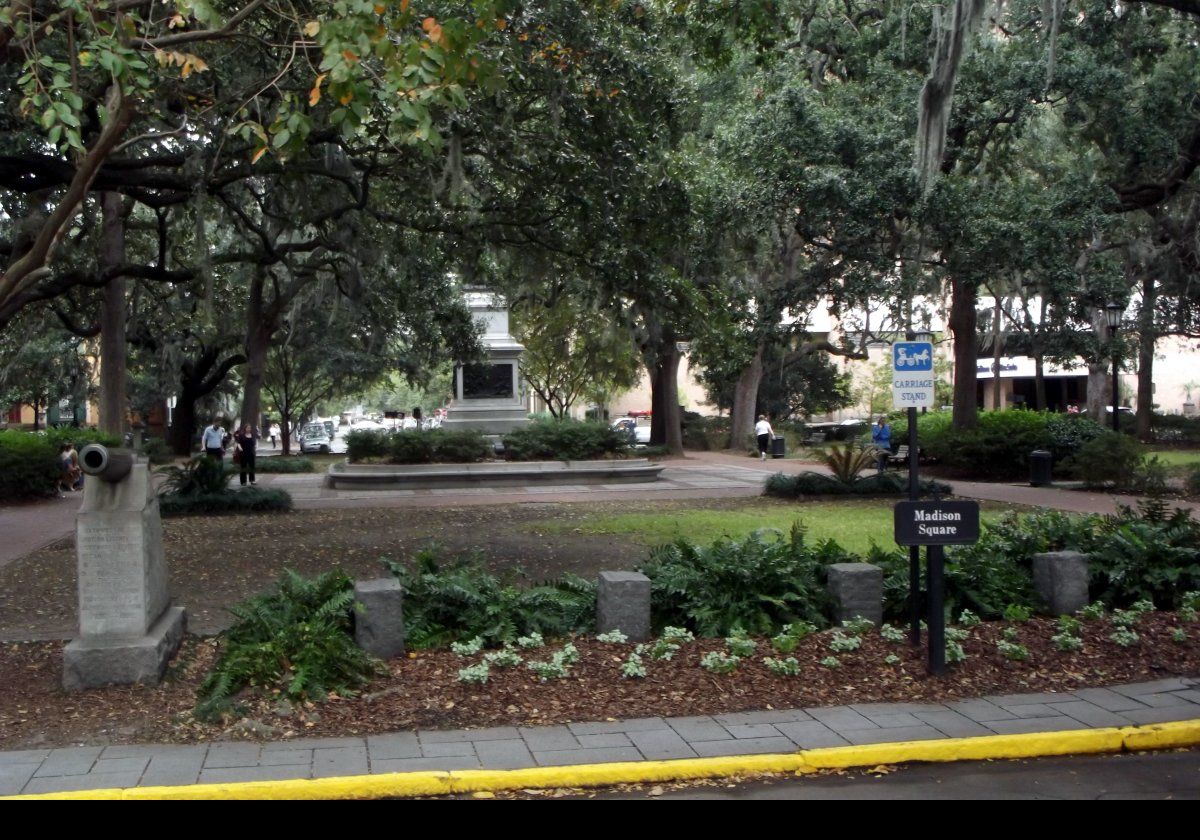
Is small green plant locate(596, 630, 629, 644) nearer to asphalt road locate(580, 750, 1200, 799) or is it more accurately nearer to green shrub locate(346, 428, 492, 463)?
asphalt road locate(580, 750, 1200, 799)

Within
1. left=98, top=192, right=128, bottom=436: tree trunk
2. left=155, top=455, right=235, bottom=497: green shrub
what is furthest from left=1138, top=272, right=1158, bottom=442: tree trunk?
left=98, top=192, right=128, bottom=436: tree trunk

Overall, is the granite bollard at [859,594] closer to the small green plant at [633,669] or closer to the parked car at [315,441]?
the small green plant at [633,669]

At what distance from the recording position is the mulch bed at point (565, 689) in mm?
6891

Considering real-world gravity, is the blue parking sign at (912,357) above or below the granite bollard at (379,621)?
above

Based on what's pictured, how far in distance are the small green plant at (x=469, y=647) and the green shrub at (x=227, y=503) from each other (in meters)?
12.9

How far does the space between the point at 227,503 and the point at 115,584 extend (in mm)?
12721

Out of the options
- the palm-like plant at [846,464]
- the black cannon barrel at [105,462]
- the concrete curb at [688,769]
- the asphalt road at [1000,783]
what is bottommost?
the asphalt road at [1000,783]

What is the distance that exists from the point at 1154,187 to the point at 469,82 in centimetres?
1791

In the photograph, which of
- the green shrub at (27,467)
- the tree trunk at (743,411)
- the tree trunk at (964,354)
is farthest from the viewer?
the tree trunk at (743,411)

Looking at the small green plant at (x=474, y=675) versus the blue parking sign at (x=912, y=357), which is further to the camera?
the blue parking sign at (x=912, y=357)

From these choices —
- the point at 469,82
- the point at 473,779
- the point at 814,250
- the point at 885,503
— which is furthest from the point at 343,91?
the point at 814,250

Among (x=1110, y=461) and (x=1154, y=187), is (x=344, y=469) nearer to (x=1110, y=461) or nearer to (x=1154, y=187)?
(x=1110, y=461)

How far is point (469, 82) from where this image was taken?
32.3ft

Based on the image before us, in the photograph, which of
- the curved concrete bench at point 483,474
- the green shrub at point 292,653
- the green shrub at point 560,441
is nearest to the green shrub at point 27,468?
the curved concrete bench at point 483,474
